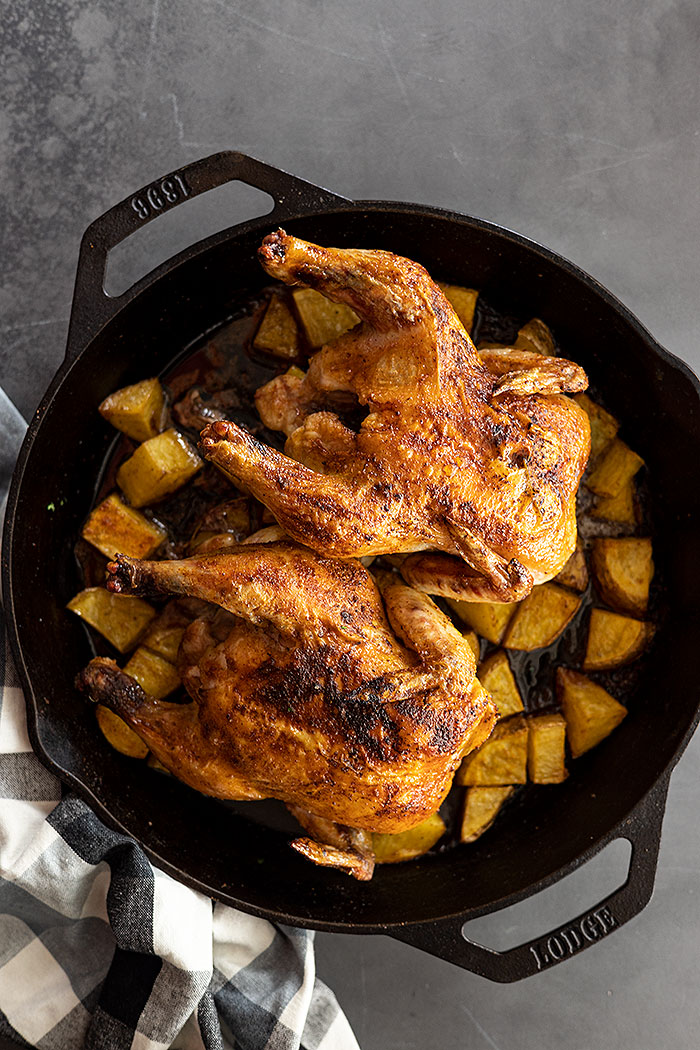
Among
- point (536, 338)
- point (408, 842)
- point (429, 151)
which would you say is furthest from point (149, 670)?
point (429, 151)

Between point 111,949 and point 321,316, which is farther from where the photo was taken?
point 321,316

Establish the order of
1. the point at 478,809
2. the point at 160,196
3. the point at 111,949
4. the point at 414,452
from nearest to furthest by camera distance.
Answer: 1. the point at 414,452
2. the point at 160,196
3. the point at 111,949
4. the point at 478,809

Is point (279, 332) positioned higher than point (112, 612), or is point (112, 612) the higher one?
point (279, 332)

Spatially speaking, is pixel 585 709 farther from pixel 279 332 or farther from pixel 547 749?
pixel 279 332

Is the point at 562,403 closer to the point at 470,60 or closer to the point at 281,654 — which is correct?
Answer: the point at 281,654

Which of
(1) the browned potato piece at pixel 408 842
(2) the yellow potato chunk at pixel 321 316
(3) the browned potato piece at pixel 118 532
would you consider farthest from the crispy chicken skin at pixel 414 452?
(1) the browned potato piece at pixel 408 842

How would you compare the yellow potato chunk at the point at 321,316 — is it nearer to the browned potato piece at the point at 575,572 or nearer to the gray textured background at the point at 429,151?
the gray textured background at the point at 429,151

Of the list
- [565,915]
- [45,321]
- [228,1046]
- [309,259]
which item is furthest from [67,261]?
[565,915]
